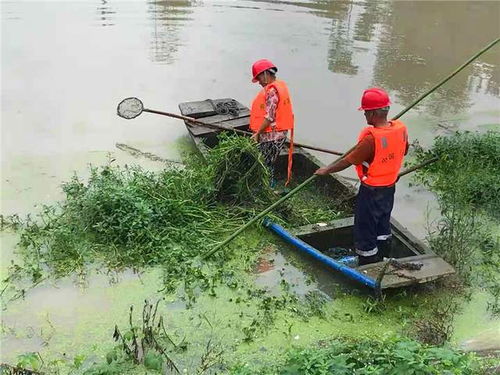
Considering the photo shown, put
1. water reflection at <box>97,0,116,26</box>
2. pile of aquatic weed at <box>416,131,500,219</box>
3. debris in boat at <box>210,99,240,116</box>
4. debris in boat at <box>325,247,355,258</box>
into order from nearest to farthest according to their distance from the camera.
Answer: debris in boat at <box>325,247,355,258</box> < pile of aquatic weed at <box>416,131,500,219</box> < debris in boat at <box>210,99,240,116</box> < water reflection at <box>97,0,116,26</box>

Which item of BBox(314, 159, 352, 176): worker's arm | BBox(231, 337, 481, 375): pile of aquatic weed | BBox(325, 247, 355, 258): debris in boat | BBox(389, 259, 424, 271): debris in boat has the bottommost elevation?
BBox(325, 247, 355, 258): debris in boat

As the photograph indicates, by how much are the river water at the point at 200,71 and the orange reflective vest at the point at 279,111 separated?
170cm

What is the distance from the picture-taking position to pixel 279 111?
651 centimetres

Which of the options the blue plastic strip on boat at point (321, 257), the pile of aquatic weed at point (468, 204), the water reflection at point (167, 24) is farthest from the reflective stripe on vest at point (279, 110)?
the water reflection at point (167, 24)

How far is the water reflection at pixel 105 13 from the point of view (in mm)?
13788

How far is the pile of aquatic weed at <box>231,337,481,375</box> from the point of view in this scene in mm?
3367

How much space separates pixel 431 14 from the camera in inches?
624

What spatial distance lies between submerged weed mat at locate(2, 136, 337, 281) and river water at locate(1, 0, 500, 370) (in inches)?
12.5

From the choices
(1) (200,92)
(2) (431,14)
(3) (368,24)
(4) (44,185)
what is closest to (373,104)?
(4) (44,185)

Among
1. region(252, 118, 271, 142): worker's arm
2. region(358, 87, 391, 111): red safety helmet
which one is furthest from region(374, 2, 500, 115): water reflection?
region(358, 87, 391, 111): red safety helmet

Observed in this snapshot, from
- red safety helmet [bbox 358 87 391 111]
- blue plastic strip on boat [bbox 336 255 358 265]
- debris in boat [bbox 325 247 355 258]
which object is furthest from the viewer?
debris in boat [bbox 325 247 355 258]

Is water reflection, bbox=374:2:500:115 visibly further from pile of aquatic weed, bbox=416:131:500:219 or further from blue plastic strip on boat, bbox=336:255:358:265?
blue plastic strip on boat, bbox=336:255:358:265

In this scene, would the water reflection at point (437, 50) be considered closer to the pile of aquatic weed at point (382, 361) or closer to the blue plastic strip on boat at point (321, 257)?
the blue plastic strip on boat at point (321, 257)

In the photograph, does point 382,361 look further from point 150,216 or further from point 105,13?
point 105,13
